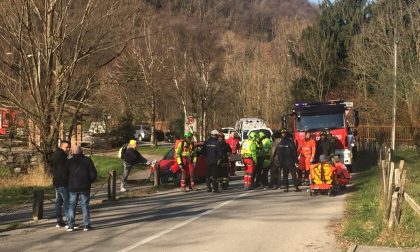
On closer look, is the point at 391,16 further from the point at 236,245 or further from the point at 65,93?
the point at 236,245

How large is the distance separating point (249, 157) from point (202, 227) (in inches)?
255

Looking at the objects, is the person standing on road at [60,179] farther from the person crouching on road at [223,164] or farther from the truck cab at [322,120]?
the truck cab at [322,120]

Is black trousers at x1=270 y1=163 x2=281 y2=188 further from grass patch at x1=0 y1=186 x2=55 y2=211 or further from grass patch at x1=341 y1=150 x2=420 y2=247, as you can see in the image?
grass patch at x1=0 y1=186 x2=55 y2=211

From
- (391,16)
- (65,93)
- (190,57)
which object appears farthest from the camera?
(190,57)

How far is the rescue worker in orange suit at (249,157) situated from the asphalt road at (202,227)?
1.85 m

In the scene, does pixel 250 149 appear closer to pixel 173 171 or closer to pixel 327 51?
pixel 173 171

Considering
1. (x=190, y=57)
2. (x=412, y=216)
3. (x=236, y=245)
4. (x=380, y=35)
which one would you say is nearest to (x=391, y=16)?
(x=380, y=35)

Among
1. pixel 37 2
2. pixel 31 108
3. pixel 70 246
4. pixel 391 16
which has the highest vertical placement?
pixel 391 16

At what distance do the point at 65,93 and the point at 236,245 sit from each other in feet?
49.2

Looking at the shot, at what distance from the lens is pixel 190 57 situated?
5531 centimetres

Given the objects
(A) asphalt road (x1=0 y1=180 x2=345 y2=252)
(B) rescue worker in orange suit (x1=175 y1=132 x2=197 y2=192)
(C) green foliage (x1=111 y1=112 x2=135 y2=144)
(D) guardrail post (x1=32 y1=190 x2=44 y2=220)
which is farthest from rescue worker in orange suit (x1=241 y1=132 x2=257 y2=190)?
(C) green foliage (x1=111 y1=112 x2=135 y2=144)

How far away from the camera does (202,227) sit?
443 inches

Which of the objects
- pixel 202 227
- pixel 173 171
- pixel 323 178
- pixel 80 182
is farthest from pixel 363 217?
pixel 173 171

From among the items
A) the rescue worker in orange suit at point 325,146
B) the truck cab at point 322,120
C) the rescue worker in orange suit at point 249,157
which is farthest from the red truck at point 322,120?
the rescue worker in orange suit at point 249,157
